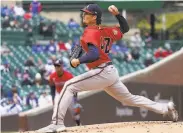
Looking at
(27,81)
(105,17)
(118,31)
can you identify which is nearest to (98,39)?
(118,31)

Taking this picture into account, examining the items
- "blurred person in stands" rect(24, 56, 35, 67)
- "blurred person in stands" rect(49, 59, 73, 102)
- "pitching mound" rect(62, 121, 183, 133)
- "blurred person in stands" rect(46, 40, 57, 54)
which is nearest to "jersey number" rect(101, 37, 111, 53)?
"pitching mound" rect(62, 121, 183, 133)

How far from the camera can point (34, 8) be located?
21.8 m

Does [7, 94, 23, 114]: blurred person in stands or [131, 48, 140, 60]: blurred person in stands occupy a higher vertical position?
[131, 48, 140, 60]: blurred person in stands

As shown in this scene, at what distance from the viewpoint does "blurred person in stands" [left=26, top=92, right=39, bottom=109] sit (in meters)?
16.3

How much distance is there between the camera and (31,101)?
16.4m

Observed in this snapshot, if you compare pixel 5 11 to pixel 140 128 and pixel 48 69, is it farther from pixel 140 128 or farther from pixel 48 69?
pixel 140 128

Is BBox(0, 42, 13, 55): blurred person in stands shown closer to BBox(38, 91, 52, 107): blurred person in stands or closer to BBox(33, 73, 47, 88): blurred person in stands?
BBox(33, 73, 47, 88): blurred person in stands

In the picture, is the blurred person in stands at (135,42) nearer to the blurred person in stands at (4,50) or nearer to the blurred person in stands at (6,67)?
the blurred person in stands at (4,50)

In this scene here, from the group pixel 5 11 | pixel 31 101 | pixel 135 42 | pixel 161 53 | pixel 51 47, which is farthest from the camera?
pixel 5 11

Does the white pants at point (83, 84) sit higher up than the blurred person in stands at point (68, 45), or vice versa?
the white pants at point (83, 84)

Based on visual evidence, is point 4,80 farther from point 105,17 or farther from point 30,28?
point 105,17

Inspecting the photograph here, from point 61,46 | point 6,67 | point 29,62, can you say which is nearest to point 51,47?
point 61,46

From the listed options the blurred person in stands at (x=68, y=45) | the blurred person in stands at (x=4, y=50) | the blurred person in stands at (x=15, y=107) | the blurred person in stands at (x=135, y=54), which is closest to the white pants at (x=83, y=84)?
the blurred person in stands at (x=15, y=107)

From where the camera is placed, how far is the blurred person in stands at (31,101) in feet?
53.5
